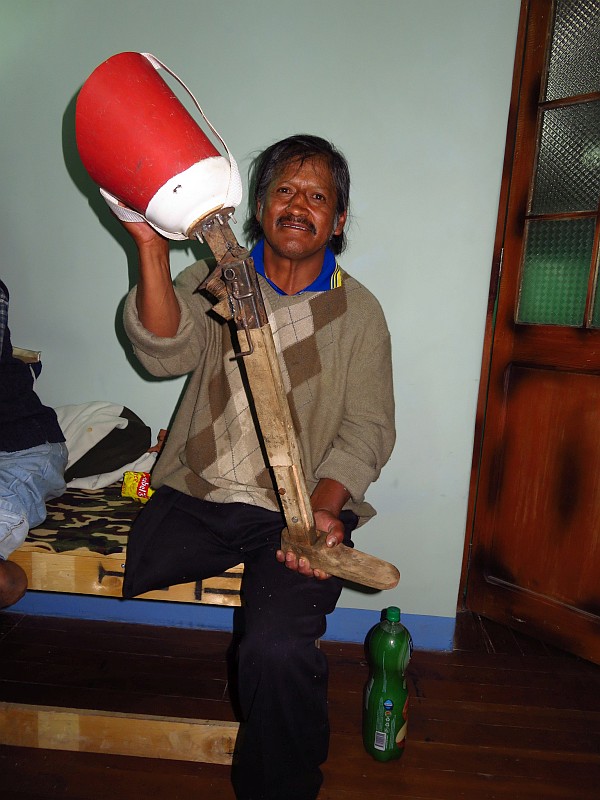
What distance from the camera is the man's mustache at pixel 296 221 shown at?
1.58 meters

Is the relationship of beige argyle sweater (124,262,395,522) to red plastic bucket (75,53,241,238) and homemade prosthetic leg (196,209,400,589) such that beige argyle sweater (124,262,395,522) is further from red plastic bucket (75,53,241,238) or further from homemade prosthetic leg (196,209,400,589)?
red plastic bucket (75,53,241,238)

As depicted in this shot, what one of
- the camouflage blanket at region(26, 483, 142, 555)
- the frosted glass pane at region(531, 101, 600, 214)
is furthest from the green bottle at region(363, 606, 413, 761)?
the frosted glass pane at region(531, 101, 600, 214)

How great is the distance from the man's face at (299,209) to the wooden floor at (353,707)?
53.8 inches

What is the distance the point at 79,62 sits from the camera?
211cm

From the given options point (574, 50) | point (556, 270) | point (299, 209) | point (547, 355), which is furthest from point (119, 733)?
point (574, 50)

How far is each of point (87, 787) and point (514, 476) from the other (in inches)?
66.1

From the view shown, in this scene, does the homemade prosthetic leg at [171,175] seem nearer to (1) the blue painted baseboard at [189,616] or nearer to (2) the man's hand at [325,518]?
(2) the man's hand at [325,518]

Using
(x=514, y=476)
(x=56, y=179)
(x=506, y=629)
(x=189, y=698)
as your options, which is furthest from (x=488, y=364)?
(x=56, y=179)

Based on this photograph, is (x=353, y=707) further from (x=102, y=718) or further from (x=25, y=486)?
(x=25, y=486)

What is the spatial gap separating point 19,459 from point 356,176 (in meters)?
1.36

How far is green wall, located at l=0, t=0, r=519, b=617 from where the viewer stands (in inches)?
78.9

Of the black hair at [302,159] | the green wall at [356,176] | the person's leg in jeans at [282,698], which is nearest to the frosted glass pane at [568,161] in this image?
the green wall at [356,176]

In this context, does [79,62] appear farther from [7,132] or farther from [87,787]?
[87,787]

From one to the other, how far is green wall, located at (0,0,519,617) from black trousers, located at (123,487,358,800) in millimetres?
780
